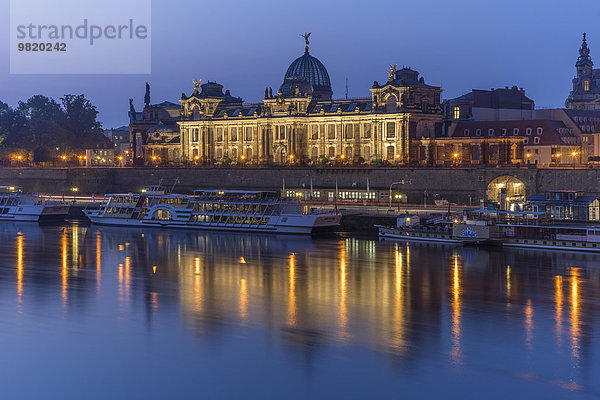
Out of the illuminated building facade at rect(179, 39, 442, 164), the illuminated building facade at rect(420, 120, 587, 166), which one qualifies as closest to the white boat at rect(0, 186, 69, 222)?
the illuminated building facade at rect(179, 39, 442, 164)

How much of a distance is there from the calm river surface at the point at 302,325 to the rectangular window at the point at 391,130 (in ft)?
181

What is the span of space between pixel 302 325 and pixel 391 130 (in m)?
83.3

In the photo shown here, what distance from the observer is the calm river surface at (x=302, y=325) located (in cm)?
3553

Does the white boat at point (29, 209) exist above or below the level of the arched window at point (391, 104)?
below

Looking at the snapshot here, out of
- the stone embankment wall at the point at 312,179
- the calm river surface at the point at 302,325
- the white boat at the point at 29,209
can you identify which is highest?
the stone embankment wall at the point at 312,179

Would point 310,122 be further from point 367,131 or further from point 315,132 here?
point 367,131

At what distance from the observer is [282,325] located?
44.1m

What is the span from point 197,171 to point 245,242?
185 feet

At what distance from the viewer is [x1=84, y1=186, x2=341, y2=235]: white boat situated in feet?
278

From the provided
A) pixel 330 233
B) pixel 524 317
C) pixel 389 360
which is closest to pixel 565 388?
pixel 389 360

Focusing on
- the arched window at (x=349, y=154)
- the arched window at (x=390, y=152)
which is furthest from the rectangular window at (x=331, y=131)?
the arched window at (x=390, y=152)

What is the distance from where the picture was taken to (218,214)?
90.2 meters

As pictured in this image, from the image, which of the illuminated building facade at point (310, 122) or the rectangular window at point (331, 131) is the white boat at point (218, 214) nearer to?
the illuminated building facade at point (310, 122)

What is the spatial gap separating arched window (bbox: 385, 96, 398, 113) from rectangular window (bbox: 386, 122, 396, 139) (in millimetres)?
1900
